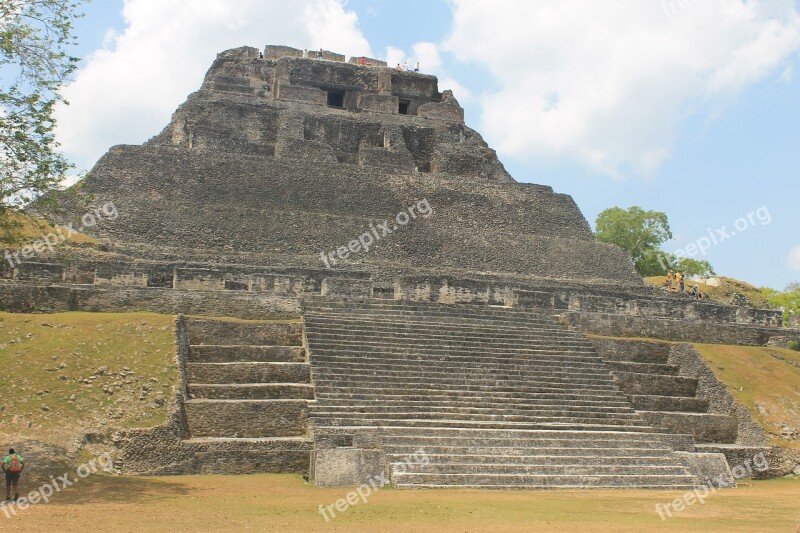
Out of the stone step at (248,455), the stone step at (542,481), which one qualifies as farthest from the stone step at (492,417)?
the stone step at (542,481)

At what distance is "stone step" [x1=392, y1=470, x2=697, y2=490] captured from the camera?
13109 mm

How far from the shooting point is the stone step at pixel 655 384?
728 inches

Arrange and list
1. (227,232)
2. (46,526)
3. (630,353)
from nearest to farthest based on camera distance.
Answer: (46,526)
(630,353)
(227,232)

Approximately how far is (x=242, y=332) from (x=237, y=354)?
87 cm

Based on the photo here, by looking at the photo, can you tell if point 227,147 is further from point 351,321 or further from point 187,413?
point 187,413

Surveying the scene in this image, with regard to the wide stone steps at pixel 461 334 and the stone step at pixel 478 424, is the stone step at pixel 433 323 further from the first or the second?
the stone step at pixel 478 424

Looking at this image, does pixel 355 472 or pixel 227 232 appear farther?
pixel 227 232

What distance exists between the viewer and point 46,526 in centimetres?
966

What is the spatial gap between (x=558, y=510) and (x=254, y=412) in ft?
18.7

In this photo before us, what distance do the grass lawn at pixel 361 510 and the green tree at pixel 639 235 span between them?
116 ft

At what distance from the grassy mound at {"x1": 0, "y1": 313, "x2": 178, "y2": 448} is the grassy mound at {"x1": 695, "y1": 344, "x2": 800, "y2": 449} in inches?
462

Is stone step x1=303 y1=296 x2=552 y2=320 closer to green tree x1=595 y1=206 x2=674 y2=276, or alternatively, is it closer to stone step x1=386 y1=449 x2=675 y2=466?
stone step x1=386 y1=449 x2=675 y2=466

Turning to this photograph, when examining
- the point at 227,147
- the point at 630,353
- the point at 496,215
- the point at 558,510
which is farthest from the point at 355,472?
the point at 227,147

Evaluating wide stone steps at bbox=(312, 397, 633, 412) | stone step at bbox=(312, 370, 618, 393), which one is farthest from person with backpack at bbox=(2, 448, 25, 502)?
wide stone steps at bbox=(312, 397, 633, 412)
